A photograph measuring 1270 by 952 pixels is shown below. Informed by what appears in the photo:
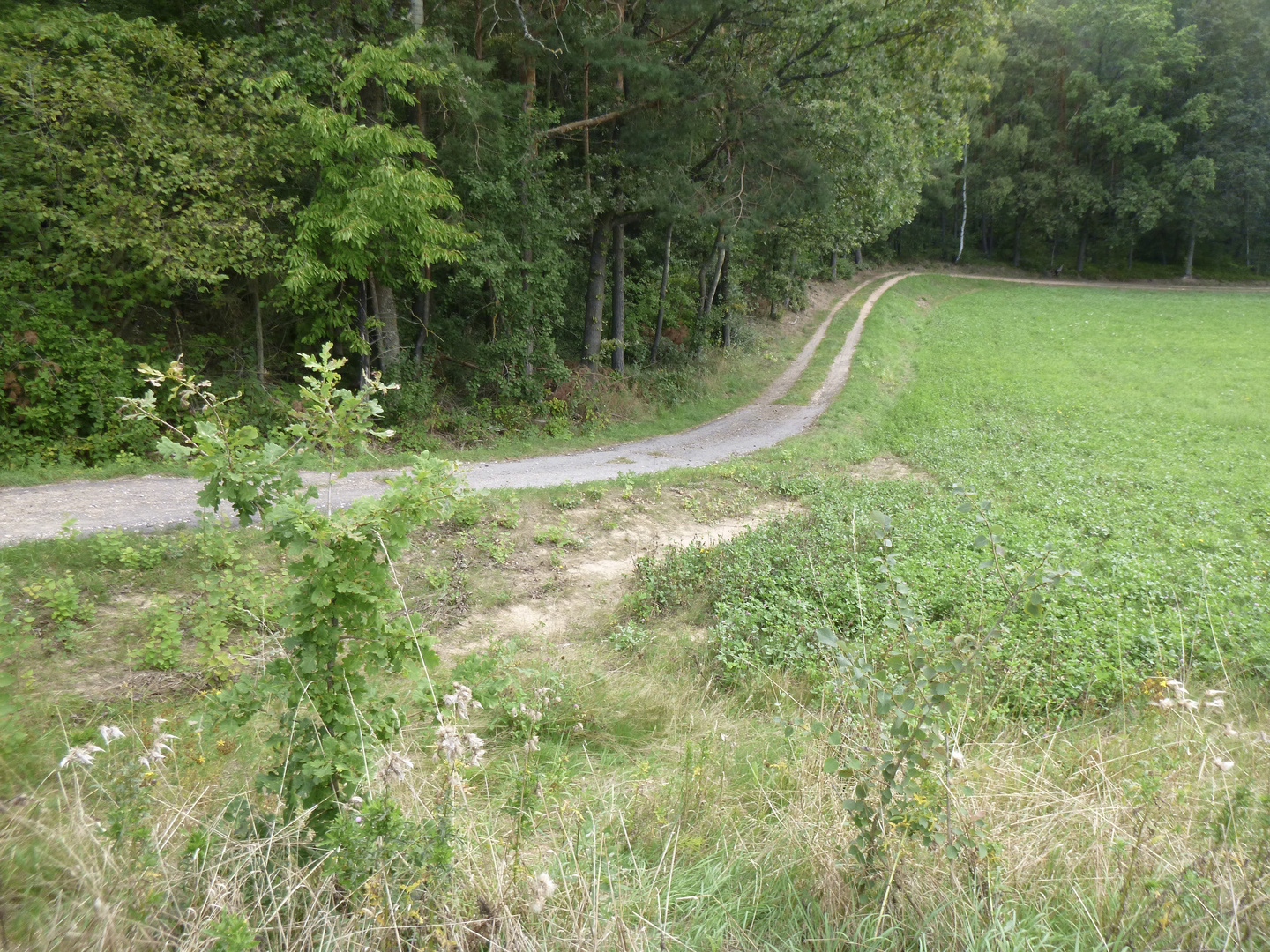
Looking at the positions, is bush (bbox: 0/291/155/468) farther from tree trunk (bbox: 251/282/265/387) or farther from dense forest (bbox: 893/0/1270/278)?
dense forest (bbox: 893/0/1270/278)

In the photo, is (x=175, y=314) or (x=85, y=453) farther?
(x=175, y=314)

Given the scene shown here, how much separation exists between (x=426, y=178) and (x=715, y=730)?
1055 cm

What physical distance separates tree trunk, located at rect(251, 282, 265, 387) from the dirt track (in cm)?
468

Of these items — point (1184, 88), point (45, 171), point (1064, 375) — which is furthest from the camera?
point (1184, 88)

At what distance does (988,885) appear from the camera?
93.7 inches

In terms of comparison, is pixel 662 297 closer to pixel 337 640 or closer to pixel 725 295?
pixel 725 295

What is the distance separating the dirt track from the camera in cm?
805

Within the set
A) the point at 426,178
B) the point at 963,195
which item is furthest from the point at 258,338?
the point at 963,195

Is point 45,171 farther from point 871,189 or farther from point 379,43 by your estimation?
point 871,189

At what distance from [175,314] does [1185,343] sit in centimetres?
3108

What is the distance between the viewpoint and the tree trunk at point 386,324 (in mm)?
14164

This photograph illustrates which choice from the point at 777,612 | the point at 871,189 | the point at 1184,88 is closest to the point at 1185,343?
the point at 871,189

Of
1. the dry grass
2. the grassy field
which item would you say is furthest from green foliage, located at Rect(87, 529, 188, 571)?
the dry grass

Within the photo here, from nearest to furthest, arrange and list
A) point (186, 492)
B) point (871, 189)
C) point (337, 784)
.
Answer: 1. point (337, 784)
2. point (186, 492)
3. point (871, 189)
